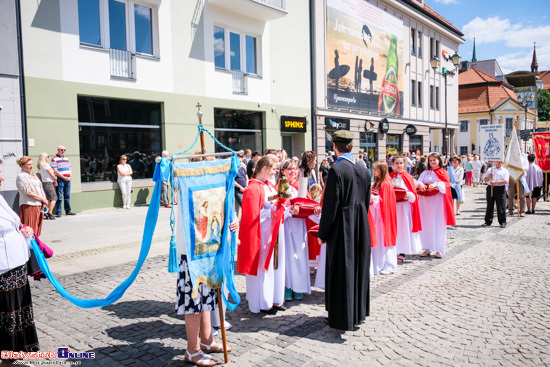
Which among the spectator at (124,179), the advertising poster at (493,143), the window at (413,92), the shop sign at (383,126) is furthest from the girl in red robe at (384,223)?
the window at (413,92)

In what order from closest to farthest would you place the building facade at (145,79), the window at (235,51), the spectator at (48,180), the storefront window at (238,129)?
the spectator at (48,180), the building facade at (145,79), the window at (235,51), the storefront window at (238,129)

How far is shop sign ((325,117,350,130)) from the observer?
21734mm

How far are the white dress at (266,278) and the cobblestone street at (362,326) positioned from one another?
0.19m

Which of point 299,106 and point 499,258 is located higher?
point 299,106

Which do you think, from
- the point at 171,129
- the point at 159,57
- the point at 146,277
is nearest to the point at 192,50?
the point at 159,57

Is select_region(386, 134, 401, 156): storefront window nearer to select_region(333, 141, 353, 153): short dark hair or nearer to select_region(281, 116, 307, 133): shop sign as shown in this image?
select_region(281, 116, 307, 133): shop sign

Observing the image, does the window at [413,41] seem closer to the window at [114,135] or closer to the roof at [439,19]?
the roof at [439,19]

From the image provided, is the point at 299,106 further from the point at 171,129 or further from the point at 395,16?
the point at 395,16

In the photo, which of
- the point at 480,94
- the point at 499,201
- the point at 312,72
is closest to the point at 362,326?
the point at 499,201

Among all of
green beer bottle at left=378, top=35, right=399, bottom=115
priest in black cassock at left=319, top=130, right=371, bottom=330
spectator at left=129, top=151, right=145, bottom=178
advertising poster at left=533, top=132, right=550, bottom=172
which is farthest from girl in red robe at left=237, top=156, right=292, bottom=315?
green beer bottle at left=378, top=35, right=399, bottom=115

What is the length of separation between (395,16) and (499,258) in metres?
23.6

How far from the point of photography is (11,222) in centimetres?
348

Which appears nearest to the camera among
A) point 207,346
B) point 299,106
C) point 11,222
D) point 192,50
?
point 11,222

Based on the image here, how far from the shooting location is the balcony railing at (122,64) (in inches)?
→ 512
